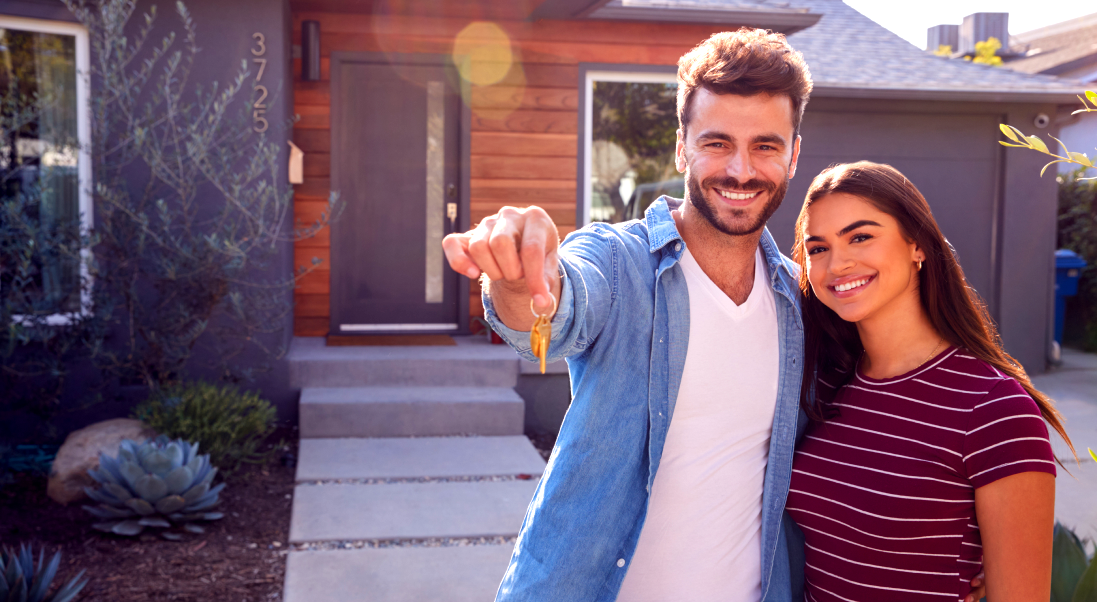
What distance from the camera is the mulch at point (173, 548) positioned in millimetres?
3307

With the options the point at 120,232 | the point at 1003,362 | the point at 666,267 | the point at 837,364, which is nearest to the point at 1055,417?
the point at 1003,362

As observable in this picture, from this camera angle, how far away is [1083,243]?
10.1 meters

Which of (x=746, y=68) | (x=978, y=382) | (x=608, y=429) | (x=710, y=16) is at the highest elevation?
(x=710, y=16)

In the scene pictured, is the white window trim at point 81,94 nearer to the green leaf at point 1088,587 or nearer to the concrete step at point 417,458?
the concrete step at point 417,458

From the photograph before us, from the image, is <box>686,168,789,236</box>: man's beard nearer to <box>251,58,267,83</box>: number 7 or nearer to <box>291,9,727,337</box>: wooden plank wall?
<box>251,58,267,83</box>: number 7

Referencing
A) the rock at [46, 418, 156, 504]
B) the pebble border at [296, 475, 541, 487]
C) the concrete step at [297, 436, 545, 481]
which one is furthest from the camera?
the concrete step at [297, 436, 545, 481]

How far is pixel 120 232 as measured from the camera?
192 inches

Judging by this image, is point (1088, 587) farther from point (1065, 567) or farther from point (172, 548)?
point (172, 548)

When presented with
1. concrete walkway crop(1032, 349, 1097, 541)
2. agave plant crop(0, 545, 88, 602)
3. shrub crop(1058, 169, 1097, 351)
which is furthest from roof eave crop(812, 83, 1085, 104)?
agave plant crop(0, 545, 88, 602)

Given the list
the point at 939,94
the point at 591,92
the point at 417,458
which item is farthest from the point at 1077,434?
the point at 417,458

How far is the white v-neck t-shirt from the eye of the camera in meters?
1.71

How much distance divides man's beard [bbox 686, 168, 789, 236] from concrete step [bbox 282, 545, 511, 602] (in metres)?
2.05

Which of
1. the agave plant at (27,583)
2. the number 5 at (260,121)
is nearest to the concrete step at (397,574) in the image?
the agave plant at (27,583)

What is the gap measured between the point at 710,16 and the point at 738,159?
5636 mm
